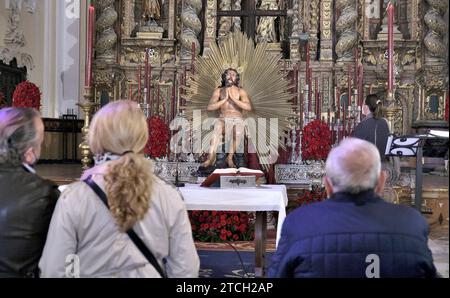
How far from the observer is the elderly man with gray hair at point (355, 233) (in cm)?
236

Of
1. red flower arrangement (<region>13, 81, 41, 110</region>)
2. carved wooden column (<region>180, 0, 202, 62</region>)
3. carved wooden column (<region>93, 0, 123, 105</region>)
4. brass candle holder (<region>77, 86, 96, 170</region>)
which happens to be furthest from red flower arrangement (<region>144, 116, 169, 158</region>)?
carved wooden column (<region>93, 0, 123, 105</region>)

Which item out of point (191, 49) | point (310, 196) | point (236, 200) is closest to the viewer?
point (236, 200)

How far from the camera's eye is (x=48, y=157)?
12578mm

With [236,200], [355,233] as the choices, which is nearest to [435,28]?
[236,200]

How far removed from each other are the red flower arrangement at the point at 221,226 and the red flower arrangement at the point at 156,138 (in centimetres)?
72

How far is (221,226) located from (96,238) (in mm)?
4521

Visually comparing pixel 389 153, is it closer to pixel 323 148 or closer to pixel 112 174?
pixel 323 148

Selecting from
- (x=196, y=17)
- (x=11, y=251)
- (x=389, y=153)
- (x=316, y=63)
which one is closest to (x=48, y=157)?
(x=196, y=17)

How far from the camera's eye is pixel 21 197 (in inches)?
99.0

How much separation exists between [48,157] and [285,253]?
10.7 metres

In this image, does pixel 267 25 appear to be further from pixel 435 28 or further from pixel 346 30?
pixel 435 28

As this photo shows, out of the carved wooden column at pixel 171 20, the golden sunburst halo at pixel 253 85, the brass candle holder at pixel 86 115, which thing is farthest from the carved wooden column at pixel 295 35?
the brass candle holder at pixel 86 115

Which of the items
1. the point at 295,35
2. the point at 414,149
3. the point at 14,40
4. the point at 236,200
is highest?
the point at 295,35

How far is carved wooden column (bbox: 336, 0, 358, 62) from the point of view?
1184 centimetres
